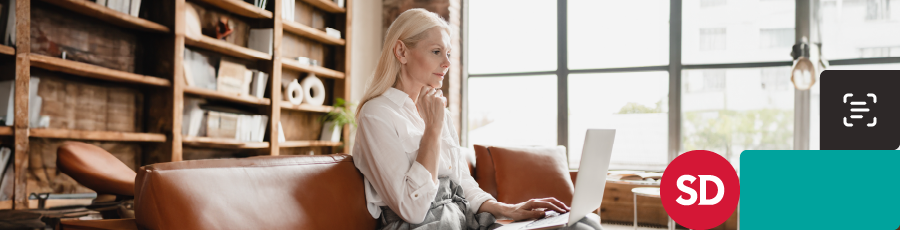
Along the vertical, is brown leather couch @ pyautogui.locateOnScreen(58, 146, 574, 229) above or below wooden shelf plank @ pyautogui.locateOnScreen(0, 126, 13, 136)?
below

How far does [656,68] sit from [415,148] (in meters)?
3.46

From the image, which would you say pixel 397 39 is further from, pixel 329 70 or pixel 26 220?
pixel 329 70

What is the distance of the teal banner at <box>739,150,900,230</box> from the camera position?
1.86 m

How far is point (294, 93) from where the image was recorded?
3.81m

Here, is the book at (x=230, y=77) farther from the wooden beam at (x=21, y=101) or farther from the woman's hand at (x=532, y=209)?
the woman's hand at (x=532, y=209)

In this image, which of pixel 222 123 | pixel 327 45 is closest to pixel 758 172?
pixel 222 123

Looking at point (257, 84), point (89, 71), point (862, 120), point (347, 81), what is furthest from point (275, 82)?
point (862, 120)

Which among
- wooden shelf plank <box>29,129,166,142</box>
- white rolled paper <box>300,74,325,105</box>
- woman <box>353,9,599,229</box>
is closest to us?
woman <box>353,9,599,229</box>

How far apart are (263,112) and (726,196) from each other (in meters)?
3.17

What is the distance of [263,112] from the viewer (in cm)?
356

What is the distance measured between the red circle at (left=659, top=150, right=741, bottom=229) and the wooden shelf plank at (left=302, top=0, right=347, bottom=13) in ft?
8.70

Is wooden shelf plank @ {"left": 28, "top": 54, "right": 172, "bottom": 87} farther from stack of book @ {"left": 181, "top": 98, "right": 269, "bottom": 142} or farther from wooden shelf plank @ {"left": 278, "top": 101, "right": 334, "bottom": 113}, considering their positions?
wooden shelf plank @ {"left": 278, "top": 101, "right": 334, "bottom": 113}

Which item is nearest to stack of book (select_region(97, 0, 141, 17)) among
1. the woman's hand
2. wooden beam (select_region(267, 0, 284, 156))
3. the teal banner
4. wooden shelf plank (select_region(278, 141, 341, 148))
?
wooden beam (select_region(267, 0, 284, 156))

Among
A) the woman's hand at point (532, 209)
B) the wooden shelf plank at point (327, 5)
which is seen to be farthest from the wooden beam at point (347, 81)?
the woman's hand at point (532, 209)
